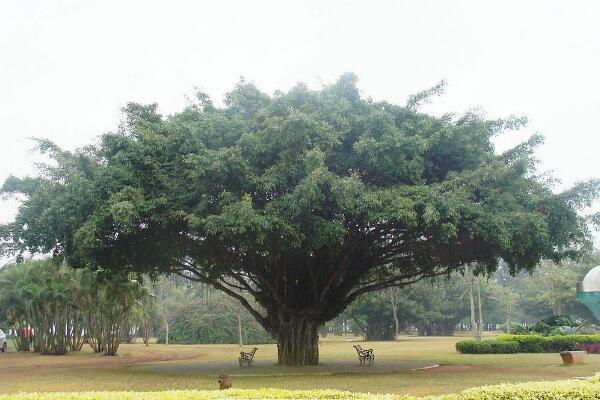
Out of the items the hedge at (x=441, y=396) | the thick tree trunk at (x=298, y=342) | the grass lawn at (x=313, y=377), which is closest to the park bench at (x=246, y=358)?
the grass lawn at (x=313, y=377)

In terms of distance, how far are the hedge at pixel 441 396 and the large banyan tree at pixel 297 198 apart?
8.65 m

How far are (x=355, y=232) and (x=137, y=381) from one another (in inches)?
323

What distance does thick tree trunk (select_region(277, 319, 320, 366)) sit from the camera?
23391 mm

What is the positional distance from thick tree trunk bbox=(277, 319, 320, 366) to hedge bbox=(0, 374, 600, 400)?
1488cm

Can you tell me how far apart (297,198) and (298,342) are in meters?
7.96

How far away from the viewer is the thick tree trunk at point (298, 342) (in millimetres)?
23391

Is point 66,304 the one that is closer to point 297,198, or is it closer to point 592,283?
point 297,198

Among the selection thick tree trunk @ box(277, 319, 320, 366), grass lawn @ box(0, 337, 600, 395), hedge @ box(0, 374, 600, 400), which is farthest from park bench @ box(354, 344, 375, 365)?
hedge @ box(0, 374, 600, 400)

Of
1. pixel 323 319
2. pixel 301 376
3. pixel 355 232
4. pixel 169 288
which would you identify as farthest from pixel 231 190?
pixel 169 288

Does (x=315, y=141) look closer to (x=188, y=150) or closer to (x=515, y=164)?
(x=188, y=150)

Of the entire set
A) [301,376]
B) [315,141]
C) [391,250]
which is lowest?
[301,376]

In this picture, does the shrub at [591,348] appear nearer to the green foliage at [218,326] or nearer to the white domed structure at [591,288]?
the white domed structure at [591,288]

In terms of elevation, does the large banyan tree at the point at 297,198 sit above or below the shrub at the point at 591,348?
above

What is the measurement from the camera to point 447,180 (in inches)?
771
